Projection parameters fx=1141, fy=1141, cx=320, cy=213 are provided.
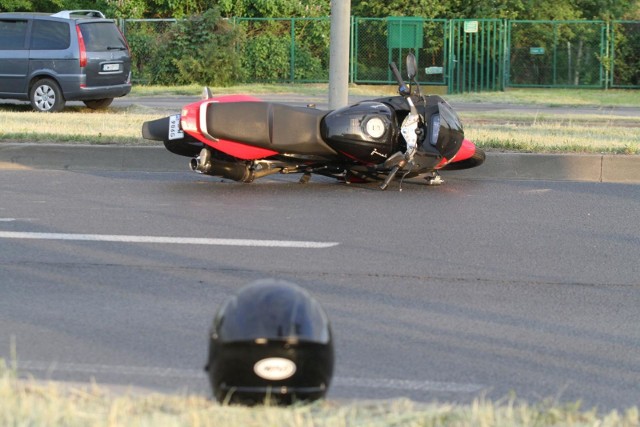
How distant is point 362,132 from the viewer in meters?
9.96

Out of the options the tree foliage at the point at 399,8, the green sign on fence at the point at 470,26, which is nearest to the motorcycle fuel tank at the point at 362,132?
the green sign on fence at the point at 470,26

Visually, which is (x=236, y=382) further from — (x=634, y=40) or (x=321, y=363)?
(x=634, y=40)

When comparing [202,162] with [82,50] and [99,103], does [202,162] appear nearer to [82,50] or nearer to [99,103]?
[82,50]

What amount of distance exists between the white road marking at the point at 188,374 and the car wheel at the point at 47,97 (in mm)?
14947

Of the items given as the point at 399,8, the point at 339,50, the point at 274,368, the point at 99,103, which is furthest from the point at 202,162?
the point at 399,8

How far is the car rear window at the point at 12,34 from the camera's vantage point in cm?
1992

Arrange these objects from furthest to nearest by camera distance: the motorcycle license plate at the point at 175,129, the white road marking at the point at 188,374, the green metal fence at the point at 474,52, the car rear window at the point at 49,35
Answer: the green metal fence at the point at 474,52, the car rear window at the point at 49,35, the motorcycle license plate at the point at 175,129, the white road marking at the point at 188,374

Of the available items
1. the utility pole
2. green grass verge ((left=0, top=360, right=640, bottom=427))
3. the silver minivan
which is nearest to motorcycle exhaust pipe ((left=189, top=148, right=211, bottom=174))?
the utility pole

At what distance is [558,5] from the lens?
33469mm

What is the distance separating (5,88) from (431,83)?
14334 mm

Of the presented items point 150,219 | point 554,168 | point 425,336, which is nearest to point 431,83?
point 554,168

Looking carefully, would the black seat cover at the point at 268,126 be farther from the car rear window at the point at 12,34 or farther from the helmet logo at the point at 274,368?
the car rear window at the point at 12,34

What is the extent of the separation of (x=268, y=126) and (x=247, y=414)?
620 cm

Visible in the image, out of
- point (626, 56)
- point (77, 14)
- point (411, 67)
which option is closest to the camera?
point (411, 67)
